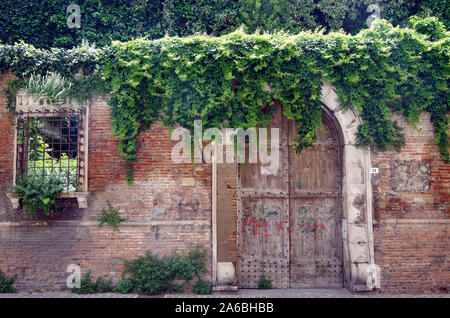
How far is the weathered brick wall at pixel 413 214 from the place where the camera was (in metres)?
5.92

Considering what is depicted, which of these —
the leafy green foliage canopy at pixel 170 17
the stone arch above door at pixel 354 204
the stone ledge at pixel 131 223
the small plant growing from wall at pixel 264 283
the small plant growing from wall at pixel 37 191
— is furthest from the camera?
the leafy green foliage canopy at pixel 170 17

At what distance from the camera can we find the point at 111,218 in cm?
595

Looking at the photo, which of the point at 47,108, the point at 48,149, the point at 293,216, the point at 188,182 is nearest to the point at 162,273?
the point at 188,182

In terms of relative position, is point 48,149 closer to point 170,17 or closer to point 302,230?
point 302,230

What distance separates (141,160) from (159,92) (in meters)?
1.28

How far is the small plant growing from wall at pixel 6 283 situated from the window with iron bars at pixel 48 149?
5.69ft

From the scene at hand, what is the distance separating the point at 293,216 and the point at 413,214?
213 centimetres

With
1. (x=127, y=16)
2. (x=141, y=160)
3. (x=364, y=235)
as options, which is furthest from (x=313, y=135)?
(x=127, y=16)

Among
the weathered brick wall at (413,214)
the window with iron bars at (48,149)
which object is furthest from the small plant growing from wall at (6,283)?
the weathered brick wall at (413,214)

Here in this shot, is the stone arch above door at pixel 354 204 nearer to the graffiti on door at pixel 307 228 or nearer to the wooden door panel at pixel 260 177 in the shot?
the graffiti on door at pixel 307 228

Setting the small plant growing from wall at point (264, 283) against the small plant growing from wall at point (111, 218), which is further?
the small plant growing from wall at point (264, 283)

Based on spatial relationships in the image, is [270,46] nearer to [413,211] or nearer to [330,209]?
[330,209]

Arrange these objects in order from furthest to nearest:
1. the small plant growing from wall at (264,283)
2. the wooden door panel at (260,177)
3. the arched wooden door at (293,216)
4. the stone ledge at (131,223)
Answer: the wooden door panel at (260,177), the arched wooden door at (293,216), the small plant growing from wall at (264,283), the stone ledge at (131,223)

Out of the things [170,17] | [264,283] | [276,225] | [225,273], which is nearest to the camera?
[225,273]
